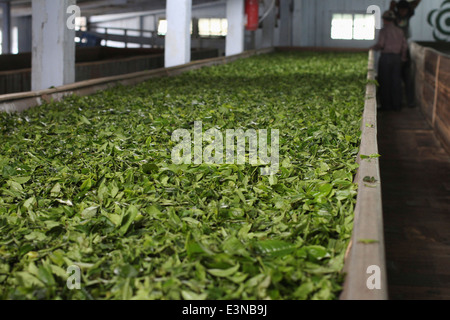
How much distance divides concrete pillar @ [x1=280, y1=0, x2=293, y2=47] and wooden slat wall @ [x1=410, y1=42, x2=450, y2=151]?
1350 cm

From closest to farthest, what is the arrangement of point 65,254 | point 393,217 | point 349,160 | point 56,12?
point 65,254
point 349,160
point 393,217
point 56,12

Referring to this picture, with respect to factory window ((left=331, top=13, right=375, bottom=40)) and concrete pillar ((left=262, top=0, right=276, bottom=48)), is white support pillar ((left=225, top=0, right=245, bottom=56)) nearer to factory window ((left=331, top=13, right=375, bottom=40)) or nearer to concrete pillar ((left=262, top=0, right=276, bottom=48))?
concrete pillar ((left=262, top=0, right=276, bottom=48))

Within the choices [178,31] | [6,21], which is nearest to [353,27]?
[6,21]

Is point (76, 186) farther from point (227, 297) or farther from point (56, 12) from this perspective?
point (56, 12)

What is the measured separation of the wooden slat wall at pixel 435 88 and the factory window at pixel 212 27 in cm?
2108

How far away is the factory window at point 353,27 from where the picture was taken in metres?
26.1

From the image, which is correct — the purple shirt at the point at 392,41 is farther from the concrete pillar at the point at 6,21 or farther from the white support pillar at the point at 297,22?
the concrete pillar at the point at 6,21

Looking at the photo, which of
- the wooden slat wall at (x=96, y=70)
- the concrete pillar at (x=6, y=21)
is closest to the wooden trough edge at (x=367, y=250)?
the wooden slat wall at (x=96, y=70)

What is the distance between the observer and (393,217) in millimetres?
4508

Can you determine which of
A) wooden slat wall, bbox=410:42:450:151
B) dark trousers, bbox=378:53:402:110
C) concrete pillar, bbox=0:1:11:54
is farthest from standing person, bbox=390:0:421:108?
concrete pillar, bbox=0:1:11:54

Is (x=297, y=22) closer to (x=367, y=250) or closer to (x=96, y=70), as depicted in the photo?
(x=96, y=70)

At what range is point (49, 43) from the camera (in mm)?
7215
